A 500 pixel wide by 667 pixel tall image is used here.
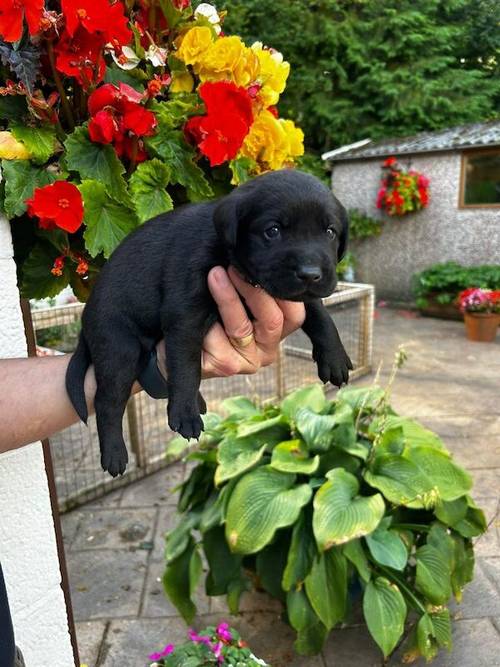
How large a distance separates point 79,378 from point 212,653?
4.66 feet

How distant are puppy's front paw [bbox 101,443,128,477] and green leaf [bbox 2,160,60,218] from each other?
1.56 feet

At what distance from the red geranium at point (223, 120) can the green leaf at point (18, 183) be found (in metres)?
0.32

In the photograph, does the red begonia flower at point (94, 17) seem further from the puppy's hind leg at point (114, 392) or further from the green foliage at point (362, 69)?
the green foliage at point (362, 69)

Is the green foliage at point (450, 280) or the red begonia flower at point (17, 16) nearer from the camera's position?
the red begonia flower at point (17, 16)

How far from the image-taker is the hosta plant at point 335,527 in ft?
7.74

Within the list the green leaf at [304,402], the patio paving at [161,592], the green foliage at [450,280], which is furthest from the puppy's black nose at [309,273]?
the green foliage at [450,280]

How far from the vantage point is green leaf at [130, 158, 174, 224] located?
110cm

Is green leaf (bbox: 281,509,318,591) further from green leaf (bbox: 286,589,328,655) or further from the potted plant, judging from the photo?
the potted plant

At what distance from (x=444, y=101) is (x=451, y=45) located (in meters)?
2.22

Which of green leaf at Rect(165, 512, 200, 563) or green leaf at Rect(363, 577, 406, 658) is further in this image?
green leaf at Rect(165, 512, 200, 563)

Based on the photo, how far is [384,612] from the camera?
2344mm

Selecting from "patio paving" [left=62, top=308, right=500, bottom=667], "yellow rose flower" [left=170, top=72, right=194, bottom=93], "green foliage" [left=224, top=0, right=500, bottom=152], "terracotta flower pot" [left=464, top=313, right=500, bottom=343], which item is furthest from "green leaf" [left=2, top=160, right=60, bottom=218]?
"green foliage" [left=224, top=0, right=500, bottom=152]

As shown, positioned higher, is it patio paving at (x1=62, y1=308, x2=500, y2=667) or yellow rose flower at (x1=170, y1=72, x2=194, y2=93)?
yellow rose flower at (x1=170, y1=72, x2=194, y2=93)

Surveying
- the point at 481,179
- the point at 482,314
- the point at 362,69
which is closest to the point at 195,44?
the point at 482,314
